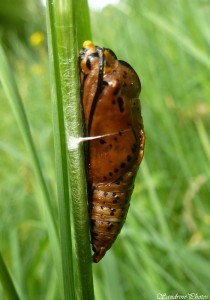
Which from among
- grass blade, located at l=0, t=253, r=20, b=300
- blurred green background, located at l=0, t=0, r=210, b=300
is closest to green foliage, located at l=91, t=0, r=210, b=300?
blurred green background, located at l=0, t=0, r=210, b=300

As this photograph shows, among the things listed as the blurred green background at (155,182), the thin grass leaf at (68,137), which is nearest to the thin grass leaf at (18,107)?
the thin grass leaf at (68,137)

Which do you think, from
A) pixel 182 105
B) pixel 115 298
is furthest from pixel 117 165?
pixel 182 105

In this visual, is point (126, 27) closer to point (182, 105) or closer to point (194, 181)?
point (182, 105)

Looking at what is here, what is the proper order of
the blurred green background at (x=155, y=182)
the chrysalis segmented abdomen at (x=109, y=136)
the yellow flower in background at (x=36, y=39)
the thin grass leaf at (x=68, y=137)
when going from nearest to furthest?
the thin grass leaf at (x=68, y=137) → the chrysalis segmented abdomen at (x=109, y=136) → the blurred green background at (x=155, y=182) → the yellow flower in background at (x=36, y=39)

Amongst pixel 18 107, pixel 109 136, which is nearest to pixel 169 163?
pixel 109 136

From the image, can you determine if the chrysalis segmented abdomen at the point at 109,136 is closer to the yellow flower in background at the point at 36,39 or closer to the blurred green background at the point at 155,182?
the blurred green background at the point at 155,182

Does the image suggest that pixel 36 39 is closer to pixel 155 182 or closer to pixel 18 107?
pixel 155 182

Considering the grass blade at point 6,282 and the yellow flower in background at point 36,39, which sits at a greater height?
the grass blade at point 6,282
